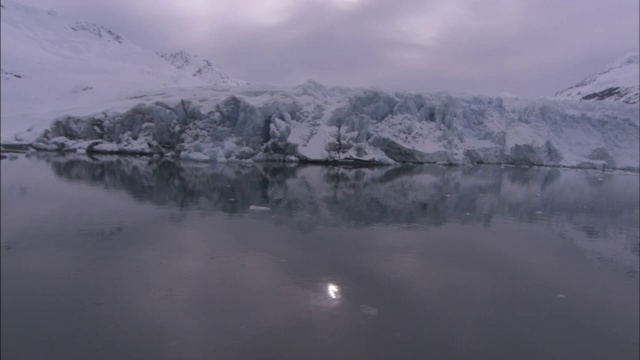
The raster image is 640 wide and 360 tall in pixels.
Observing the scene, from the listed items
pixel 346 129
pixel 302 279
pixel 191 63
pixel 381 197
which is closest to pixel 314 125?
pixel 346 129

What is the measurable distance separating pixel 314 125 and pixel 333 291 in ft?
54.3

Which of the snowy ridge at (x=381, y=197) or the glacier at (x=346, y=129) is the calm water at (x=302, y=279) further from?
the glacier at (x=346, y=129)

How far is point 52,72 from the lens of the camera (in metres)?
19.5

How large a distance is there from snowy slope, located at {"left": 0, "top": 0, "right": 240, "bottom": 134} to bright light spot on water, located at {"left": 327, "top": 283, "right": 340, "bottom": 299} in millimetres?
5737

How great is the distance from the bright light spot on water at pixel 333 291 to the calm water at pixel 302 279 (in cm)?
5

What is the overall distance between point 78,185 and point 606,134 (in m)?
29.3

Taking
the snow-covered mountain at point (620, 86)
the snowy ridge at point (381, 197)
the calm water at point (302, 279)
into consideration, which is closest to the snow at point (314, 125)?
the snowy ridge at point (381, 197)

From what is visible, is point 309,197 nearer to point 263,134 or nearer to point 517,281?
point 517,281

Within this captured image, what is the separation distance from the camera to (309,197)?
10617 millimetres

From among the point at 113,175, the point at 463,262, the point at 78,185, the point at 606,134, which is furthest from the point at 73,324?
the point at 606,134

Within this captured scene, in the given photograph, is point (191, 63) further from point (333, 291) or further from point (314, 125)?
point (333, 291)

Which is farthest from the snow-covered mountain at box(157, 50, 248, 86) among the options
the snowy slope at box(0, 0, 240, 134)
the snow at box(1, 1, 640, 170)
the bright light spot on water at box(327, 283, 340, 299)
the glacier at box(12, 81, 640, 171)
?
the bright light spot on water at box(327, 283, 340, 299)

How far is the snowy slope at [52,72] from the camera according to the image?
9.70 meters

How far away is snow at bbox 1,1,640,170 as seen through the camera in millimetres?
20047
